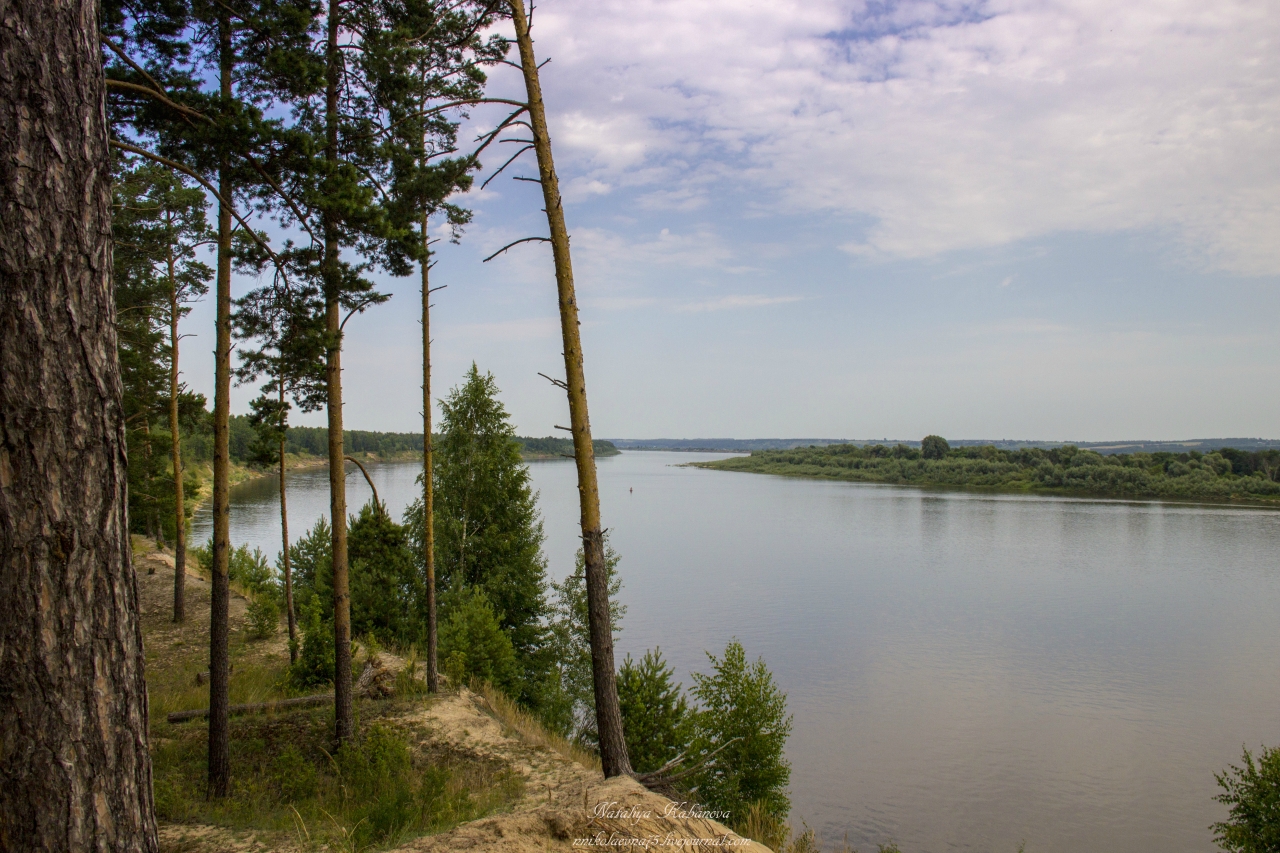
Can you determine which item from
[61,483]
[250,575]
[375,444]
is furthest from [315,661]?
[375,444]

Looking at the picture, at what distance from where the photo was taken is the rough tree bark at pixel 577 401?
6.16 meters

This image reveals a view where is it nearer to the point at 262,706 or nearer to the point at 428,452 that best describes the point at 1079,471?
the point at 428,452

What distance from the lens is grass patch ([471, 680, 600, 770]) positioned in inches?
406

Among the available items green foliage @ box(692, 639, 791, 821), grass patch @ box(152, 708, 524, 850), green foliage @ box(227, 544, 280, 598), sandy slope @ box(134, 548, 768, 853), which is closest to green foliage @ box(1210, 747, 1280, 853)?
green foliage @ box(692, 639, 791, 821)

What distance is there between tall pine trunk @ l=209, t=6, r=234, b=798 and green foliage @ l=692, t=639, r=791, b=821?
735 cm

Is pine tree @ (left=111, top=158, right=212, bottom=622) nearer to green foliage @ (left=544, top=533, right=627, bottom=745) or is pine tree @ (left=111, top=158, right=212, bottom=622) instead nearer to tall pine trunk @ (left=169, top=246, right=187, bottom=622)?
tall pine trunk @ (left=169, top=246, right=187, bottom=622)

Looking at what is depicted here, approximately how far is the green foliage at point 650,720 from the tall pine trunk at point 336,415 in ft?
19.0

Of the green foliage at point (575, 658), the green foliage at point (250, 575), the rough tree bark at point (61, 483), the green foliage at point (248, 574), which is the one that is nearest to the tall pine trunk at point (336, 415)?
the rough tree bark at point (61, 483)

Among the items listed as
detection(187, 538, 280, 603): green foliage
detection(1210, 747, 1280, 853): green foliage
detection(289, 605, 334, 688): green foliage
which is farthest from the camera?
detection(187, 538, 280, 603): green foliage

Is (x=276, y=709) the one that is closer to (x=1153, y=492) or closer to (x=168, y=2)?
(x=168, y=2)

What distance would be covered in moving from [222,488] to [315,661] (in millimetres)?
5119

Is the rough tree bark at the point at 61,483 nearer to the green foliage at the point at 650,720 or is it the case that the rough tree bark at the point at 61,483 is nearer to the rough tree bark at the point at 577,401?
the rough tree bark at the point at 577,401

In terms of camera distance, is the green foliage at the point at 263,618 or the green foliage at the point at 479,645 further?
the green foliage at the point at 263,618

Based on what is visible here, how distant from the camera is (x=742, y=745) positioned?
42.9 ft
